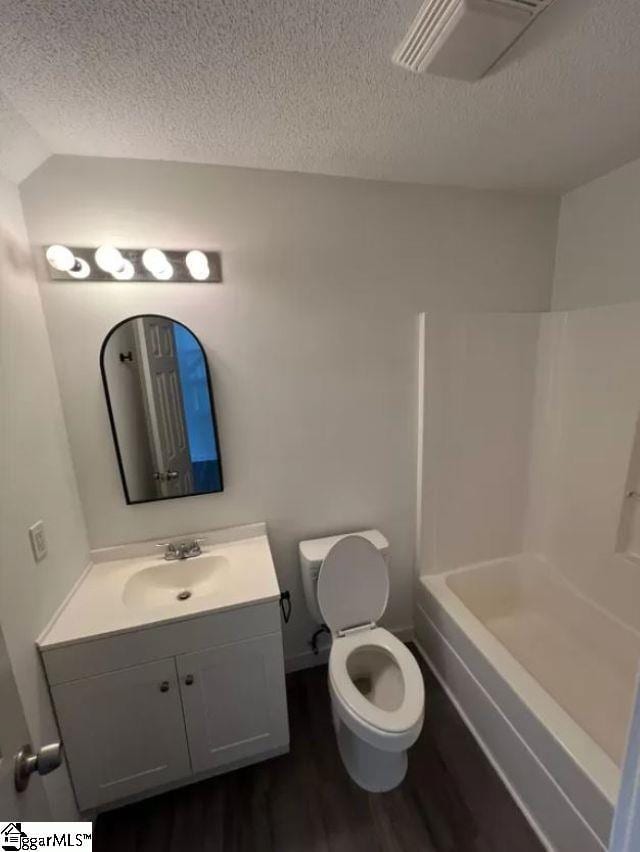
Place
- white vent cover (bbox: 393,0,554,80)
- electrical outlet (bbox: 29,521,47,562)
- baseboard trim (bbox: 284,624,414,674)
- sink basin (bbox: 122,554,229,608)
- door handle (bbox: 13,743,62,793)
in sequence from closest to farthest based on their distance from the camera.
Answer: door handle (bbox: 13,743,62,793) < white vent cover (bbox: 393,0,554,80) < electrical outlet (bbox: 29,521,47,562) < sink basin (bbox: 122,554,229,608) < baseboard trim (bbox: 284,624,414,674)


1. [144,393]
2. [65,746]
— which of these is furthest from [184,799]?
[144,393]

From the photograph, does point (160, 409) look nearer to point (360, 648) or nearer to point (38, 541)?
point (38, 541)

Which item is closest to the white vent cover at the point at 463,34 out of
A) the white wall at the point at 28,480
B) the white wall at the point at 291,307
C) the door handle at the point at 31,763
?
the white wall at the point at 291,307

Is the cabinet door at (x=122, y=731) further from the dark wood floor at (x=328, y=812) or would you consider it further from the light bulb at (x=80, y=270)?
the light bulb at (x=80, y=270)

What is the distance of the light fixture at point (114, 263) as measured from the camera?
1351mm

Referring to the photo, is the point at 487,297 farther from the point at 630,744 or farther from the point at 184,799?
the point at 184,799

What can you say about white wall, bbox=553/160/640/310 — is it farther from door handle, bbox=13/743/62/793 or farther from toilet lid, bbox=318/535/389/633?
door handle, bbox=13/743/62/793

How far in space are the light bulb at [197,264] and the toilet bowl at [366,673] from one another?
1279 millimetres

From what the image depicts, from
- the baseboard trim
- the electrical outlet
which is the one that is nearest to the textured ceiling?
the electrical outlet

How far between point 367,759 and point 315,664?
623 millimetres

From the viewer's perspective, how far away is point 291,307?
5.31 feet

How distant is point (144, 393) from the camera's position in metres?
1.53

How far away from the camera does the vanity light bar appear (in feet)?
4.40

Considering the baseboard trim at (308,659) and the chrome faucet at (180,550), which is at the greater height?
the chrome faucet at (180,550)
